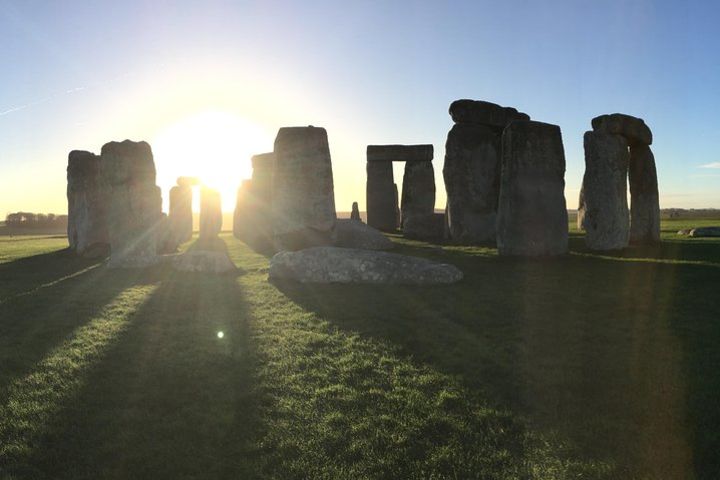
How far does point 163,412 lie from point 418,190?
64.4 feet

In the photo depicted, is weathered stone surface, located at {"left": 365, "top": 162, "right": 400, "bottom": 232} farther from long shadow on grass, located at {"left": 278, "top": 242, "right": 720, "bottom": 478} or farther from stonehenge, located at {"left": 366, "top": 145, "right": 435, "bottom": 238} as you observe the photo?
long shadow on grass, located at {"left": 278, "top": 242, "right": 720, "bottom": 478}

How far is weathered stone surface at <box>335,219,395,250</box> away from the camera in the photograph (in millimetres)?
15332

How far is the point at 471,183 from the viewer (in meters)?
16.8

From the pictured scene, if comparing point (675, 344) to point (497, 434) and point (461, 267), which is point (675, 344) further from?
point (461, 267)

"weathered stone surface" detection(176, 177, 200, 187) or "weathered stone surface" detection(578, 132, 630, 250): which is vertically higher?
"weathered stone surface" detection(176, 177, 200, 187)

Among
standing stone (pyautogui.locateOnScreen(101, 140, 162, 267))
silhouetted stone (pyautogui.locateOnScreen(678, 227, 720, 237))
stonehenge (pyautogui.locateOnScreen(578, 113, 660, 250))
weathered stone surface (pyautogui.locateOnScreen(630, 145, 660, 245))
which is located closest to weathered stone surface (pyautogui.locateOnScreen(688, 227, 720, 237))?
silhouetted stone (pyautogui.locateOnScreen(678, 227, 720, 237))

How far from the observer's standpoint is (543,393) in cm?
400

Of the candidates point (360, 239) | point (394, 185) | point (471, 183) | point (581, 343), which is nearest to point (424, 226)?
point (471, 183)

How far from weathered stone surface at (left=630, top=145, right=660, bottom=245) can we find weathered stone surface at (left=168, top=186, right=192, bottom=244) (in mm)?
17761

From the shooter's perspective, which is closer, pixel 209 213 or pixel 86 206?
pixel 86 206

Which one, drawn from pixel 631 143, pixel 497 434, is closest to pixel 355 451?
pixel 497 434

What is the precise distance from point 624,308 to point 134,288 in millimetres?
8315

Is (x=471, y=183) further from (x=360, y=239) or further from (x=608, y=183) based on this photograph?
(x=608, y=183)

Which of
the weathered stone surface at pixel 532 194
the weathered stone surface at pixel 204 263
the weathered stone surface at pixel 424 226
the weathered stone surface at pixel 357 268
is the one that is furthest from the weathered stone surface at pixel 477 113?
the weathered stone surface at pixel 204 263
